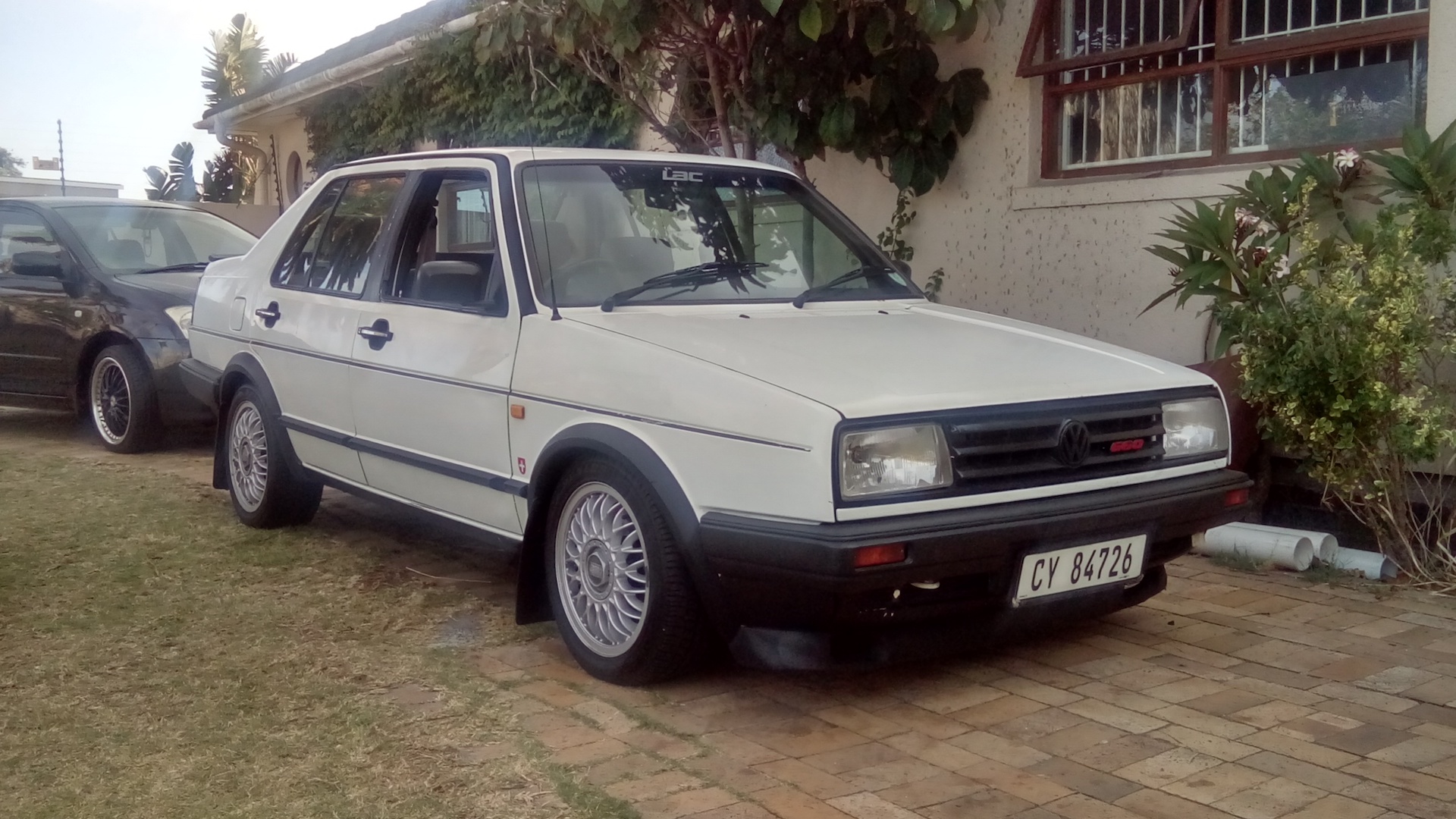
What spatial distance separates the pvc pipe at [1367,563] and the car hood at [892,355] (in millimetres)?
1687

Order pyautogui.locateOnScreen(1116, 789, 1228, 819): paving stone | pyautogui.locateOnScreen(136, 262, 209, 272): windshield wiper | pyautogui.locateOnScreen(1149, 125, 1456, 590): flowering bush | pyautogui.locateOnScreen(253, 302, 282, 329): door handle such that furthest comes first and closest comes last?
pyautogui.locateOnScreen(136, 262, 209, 272): windshield wiper
pyautogui.locateOnScreen(253, 302, 282, 329): door handle
pyautogui.locateOnScreen(1149, 125, 1456, 590): flowering bush
pyautogui.locateOnScreen(1116, 789, 1228, 819): paving stone

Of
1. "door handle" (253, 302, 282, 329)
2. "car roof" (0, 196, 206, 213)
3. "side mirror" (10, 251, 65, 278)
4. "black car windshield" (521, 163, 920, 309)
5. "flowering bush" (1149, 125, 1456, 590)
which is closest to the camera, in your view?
"black car windshield" (521, 163, 920, 309)

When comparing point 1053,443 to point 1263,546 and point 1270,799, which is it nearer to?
point 1270,799

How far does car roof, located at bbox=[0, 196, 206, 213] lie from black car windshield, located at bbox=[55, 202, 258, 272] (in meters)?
0.02

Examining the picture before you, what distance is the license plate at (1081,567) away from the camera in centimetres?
360

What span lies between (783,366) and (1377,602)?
2.76 m

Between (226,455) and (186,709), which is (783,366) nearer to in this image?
(186,709)

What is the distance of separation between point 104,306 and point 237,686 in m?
5.16

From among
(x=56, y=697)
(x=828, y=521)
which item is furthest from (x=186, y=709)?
(x=828, y=521)

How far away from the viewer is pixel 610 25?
7066 millimetres

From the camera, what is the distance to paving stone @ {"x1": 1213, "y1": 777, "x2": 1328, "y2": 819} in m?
3.06

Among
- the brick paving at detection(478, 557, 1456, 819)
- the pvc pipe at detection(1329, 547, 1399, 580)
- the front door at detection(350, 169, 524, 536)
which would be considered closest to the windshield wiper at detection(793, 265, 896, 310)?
the front door at detection(350, 169, 524, 536)

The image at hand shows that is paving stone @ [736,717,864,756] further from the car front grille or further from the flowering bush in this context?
the flowering bush

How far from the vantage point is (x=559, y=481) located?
414 cm
